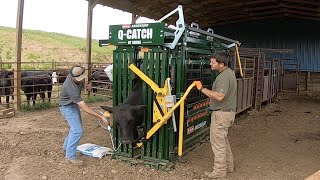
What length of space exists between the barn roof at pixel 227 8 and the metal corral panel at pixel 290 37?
1.83 feet

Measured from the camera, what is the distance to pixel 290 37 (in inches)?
684

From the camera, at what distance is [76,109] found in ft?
18.1

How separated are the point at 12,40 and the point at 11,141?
127 ft

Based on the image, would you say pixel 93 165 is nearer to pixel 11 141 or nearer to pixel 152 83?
pixel 152 83

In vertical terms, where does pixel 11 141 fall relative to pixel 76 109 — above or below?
below

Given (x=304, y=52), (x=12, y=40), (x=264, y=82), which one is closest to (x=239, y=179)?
(x=264, y=82)

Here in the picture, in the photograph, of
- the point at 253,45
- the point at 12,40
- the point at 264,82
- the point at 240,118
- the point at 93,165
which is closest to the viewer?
the point at 93,165

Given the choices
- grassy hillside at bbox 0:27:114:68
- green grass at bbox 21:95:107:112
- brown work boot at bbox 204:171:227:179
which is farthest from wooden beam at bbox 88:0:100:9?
grassy hillside at bbox 0:27:114:68

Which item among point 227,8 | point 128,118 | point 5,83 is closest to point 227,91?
point 128,118

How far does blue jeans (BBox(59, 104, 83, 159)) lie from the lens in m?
5.38

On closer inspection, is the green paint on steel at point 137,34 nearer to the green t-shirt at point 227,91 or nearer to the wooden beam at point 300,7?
the green t-shirt at point 227,91

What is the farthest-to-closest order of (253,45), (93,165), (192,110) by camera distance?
(253,45)
(192,110)
(93,165)

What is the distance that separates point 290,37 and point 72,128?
48.5ft

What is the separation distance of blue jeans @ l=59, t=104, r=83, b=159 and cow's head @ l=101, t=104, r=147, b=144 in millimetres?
679
